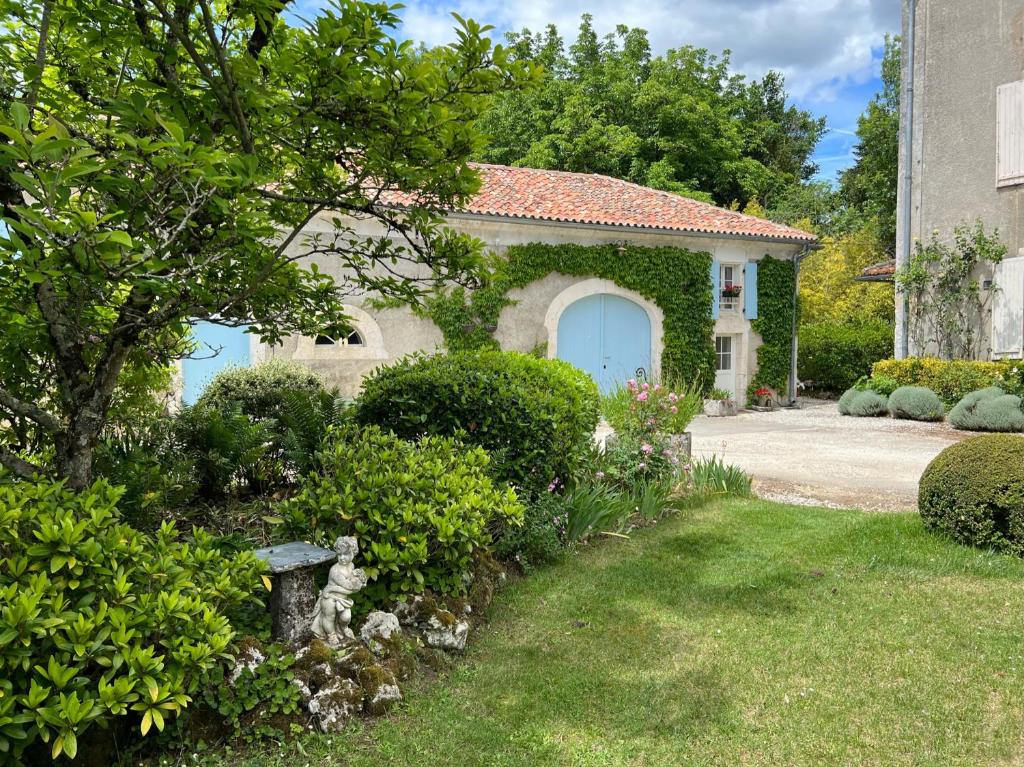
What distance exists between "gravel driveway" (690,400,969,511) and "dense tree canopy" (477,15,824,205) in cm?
1248

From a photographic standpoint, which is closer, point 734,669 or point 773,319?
point 734,669

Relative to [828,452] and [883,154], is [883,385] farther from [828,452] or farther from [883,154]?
[883,154]

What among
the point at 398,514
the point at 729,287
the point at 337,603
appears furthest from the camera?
the point at 729,287

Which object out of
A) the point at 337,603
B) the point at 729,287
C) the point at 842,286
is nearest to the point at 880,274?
the point at 729,287

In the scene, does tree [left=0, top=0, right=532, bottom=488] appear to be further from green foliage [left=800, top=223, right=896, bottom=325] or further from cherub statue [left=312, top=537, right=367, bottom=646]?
green foliage [left=800, top=223, right=896, bottom=325]

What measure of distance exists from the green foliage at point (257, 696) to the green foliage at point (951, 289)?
49.0ft

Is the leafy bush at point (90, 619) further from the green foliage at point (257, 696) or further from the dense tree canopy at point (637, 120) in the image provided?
the dense tree canopy at point (637, 120)

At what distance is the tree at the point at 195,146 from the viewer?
2344 mm

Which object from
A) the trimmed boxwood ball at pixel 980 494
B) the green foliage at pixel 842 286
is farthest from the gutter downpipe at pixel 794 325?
the trimmed boxwood ball at pixel 980 494

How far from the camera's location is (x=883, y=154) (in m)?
28.1

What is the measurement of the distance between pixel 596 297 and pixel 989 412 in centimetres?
696

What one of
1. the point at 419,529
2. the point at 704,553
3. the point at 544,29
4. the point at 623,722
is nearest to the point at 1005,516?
the point at 704,553

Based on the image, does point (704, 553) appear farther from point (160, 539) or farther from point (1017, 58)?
point (1017, 58)

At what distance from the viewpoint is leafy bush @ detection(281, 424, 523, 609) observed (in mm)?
3420
